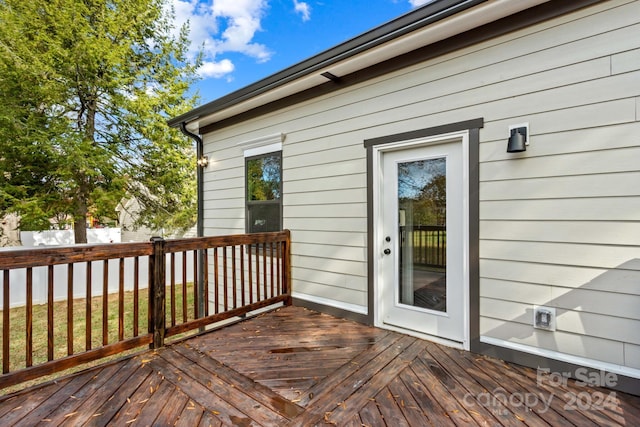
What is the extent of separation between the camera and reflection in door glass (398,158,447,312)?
282 cm

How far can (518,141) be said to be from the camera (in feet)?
Answer: 7.54

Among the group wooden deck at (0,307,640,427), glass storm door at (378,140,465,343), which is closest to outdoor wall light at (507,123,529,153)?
glass storm door at (378,140,465,343)

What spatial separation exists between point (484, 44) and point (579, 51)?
660 millimetres

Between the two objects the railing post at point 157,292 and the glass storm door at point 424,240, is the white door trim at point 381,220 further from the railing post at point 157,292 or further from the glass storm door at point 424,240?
the railing post at point 157,292

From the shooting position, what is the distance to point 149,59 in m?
8.70

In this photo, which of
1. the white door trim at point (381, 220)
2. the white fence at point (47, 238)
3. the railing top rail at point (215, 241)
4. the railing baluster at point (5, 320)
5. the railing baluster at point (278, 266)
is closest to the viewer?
the railing baluster at point (5, 320)

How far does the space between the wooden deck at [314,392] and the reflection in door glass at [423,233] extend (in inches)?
19.2

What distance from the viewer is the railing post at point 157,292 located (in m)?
2.65

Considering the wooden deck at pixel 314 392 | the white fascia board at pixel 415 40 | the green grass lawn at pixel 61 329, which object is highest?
the white fascia board at pixel 415 40

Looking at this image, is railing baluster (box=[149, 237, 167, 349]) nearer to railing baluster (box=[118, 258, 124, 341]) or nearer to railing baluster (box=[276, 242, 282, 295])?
railing baluster (box=[118, 258, 124, 341])

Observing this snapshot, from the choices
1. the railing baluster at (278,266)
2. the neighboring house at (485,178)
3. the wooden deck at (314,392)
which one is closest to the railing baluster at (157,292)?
the wooden deck at (314,392)

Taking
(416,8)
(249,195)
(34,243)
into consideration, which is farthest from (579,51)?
(34,243)

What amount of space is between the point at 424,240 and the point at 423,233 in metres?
0.07

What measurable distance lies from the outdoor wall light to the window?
275cm
